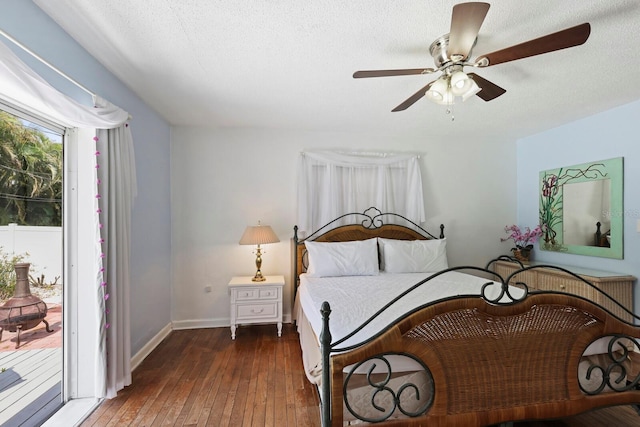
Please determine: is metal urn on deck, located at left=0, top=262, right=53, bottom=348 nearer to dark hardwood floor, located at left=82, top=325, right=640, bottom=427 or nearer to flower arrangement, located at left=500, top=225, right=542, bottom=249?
dark hardwood floor, located at left=82, top=325, right=640, bottom=427

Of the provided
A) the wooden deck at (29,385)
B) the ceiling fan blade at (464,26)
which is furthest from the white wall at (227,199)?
the ceiling fan blade at (464,26)

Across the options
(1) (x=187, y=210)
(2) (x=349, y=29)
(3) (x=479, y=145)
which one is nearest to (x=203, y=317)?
(1) (x=187, y=210)

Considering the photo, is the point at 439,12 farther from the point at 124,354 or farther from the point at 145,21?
the point at 124,354

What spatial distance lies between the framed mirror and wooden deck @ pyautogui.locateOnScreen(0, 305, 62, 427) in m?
5.08

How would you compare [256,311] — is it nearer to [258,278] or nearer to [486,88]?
[258,278]

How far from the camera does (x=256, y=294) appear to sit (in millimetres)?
3336

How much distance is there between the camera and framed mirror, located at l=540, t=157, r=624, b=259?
3.09 metres

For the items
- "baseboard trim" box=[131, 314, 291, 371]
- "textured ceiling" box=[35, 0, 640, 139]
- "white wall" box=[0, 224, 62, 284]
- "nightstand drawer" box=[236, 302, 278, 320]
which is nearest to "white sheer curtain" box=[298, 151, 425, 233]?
"textured ceiling" box=[35, 0, 640, 139]

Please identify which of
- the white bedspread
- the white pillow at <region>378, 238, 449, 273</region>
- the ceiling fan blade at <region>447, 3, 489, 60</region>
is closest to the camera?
the ceiling fan blade at <region>447, 3, 489, 60</region>

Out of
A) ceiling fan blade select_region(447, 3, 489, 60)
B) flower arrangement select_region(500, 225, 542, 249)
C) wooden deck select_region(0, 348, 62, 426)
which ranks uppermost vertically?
ceiling fan blade select_region(447, 3, 489, 60)

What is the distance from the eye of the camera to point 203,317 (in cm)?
365

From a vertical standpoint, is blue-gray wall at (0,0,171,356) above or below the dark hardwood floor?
above

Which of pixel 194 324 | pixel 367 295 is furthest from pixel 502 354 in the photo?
pixel 194 324

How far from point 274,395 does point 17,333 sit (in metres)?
1.68
